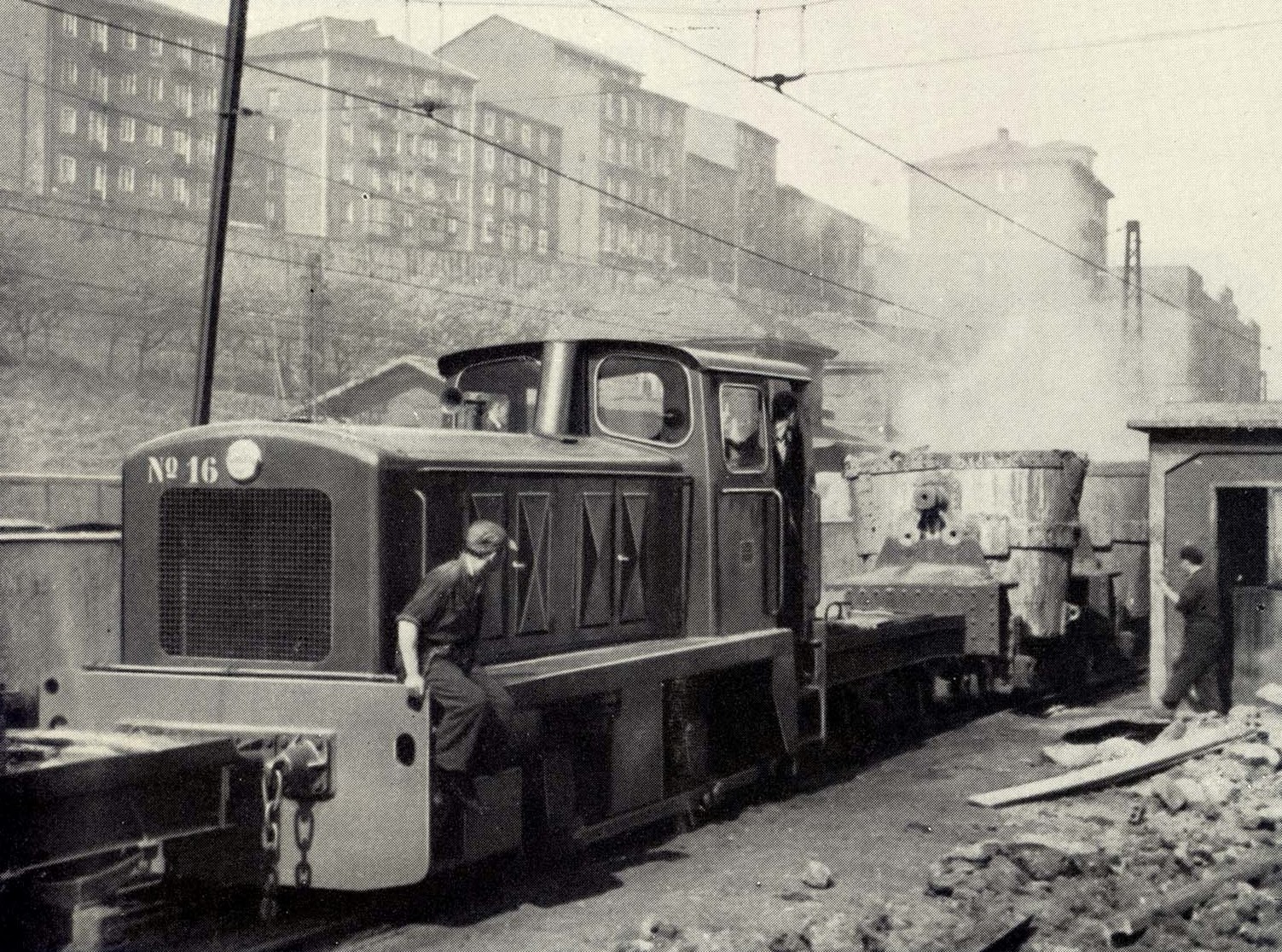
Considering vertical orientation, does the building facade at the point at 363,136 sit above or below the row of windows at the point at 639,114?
below

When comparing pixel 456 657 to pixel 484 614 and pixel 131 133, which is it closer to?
pixel 484 614

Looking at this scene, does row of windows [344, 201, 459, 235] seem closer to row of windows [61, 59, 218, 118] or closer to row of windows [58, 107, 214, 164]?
row of windows [58, 107, 214, 164]

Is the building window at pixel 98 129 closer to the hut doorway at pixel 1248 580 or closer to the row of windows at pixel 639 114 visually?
the row of windows at pixel 639 114

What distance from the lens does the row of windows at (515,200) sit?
232ft

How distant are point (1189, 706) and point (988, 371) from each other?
40.9m

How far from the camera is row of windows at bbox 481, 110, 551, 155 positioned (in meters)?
68.9

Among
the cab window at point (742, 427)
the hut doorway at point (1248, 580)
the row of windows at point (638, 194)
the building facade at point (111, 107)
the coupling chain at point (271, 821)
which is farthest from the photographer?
the row of windows at point (638, 194)

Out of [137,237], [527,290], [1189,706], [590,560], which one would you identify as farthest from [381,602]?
[527,290]

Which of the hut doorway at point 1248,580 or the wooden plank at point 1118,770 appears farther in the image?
the hut doorway at point 1248,580

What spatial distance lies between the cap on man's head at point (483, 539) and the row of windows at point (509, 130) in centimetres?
6400

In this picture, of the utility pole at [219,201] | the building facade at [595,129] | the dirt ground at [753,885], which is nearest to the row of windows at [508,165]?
the building facade at [595,129]

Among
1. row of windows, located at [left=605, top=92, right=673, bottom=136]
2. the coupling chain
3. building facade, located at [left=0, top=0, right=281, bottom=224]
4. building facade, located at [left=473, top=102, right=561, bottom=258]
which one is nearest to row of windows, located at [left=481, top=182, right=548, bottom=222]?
building facade, located at [left=473, top=102, right=561, bottom=258]

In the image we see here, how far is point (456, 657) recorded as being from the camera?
6.82 metres

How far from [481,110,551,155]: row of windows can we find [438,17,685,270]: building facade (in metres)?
0.73
